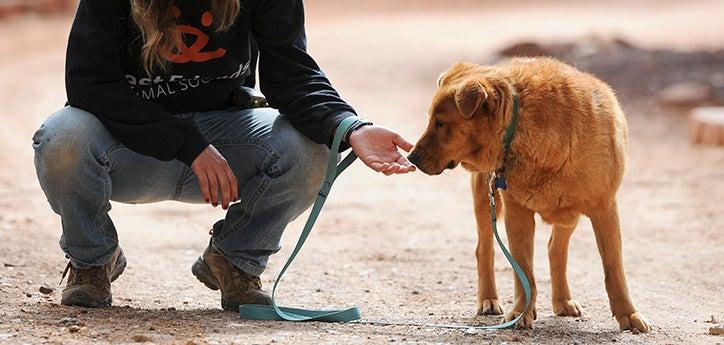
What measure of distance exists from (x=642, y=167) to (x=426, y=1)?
55.9 ft

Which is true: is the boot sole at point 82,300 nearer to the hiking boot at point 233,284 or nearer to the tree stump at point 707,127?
the hiking boot at point 233,284

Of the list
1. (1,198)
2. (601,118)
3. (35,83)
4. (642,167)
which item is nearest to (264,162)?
(601,118)

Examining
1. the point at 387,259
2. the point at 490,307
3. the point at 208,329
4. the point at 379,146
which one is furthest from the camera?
the point at 387,259

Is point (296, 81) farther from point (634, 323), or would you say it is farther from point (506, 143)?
point (634, 323)

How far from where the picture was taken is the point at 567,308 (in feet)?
17.0

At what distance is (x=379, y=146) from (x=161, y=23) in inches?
37.0

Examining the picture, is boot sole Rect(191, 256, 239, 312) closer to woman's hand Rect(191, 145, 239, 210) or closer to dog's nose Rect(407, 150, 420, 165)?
woman's hand Rect(191, 145, 239, 210)

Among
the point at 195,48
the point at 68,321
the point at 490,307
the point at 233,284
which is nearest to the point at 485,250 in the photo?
the point at 490,307

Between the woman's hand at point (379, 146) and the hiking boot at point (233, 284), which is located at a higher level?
the woman's hand at point (379, 146)

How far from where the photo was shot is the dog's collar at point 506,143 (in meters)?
4.78

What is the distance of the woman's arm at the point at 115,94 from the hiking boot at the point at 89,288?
56 cm

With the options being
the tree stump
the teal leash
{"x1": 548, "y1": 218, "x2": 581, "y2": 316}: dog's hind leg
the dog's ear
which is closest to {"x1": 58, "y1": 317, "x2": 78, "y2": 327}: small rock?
the teal leash

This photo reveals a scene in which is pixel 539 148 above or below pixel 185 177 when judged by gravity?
above

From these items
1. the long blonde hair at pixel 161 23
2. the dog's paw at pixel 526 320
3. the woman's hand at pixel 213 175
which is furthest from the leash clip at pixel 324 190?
the dog's paw at pixel 526 320
